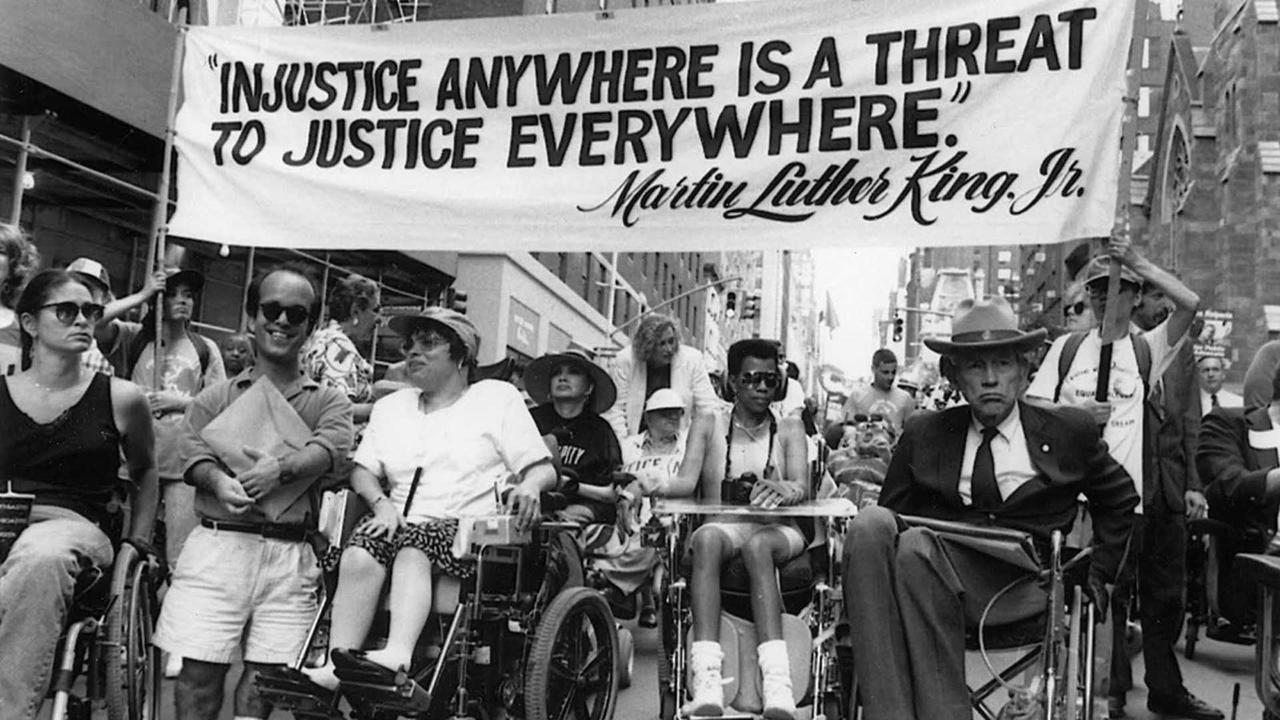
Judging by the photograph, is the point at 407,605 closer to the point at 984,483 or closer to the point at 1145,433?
the point at 984,483

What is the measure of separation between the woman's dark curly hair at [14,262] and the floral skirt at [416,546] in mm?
2158

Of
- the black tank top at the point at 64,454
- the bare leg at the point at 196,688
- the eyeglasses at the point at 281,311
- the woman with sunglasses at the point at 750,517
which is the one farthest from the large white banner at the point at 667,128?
the bare leg at the point at 196,688

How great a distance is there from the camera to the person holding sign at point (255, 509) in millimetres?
4508

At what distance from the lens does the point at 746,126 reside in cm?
563

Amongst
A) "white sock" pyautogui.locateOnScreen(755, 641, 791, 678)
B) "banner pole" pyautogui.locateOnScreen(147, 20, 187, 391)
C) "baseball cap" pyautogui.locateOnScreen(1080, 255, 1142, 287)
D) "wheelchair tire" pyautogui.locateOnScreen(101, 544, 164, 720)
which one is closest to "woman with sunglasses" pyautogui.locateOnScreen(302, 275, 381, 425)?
"banner pole" pyautogui.locateOnScreen(147, 20, 187, 391)

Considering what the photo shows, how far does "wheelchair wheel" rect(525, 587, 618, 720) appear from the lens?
4.80 meters

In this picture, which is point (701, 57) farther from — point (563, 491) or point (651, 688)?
point (651, 688)

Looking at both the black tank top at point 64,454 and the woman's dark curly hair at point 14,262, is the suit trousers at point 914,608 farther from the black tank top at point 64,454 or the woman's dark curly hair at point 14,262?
the woman's dark curly hair at point 14,262

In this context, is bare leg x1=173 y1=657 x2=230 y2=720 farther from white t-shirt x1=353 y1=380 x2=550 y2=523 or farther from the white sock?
the white sock

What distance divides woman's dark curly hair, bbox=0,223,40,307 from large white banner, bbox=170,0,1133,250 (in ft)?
2.26

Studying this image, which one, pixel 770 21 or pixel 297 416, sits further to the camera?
pixel 770 21

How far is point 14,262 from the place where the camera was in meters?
5.65

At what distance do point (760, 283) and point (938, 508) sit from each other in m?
110

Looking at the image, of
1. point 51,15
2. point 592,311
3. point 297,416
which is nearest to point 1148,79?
point 592,311
